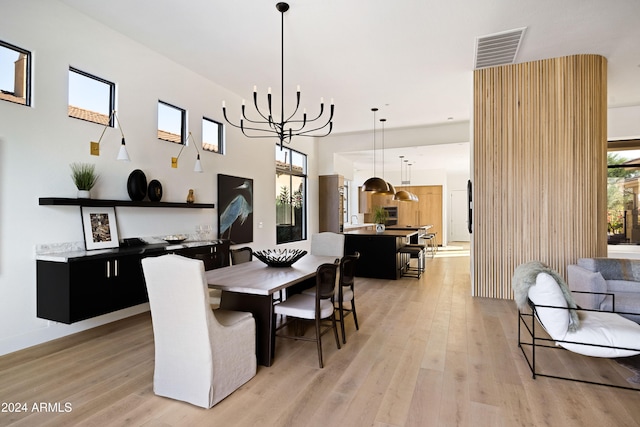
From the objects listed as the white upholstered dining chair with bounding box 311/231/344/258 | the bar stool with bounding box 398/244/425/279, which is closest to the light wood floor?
the white upholstered dining chair with bounding box 311/231/344/258

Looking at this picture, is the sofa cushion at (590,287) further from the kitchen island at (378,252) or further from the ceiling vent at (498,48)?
the kitchen island at (378,252)

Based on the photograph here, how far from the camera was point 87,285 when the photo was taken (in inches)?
123

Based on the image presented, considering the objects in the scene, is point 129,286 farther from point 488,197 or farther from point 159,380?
point 488,197

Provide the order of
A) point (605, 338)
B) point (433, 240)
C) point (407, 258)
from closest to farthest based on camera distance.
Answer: point (605, 338) < point (407, 258) < point (433, 240)

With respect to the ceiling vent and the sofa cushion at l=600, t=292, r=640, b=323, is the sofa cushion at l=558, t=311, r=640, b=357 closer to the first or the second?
the sofa cushion at l=600, t=292, r=640, b=323

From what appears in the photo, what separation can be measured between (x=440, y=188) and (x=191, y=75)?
1022 cm

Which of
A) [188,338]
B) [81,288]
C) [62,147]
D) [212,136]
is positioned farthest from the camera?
[212,136]

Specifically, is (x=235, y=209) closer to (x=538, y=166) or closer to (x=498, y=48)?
(x=498, y=48)

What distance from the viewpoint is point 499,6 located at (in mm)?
3350

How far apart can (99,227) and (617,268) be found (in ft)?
19.0

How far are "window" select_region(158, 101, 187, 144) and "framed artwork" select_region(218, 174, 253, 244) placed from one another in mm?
917

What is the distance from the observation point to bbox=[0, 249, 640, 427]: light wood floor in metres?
2.08

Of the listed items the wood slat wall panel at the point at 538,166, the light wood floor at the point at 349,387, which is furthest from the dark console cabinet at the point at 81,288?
the wood slat wall panel at the point at 538,166

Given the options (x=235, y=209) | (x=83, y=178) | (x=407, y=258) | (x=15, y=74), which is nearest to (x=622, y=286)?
(x=407, y=258)
